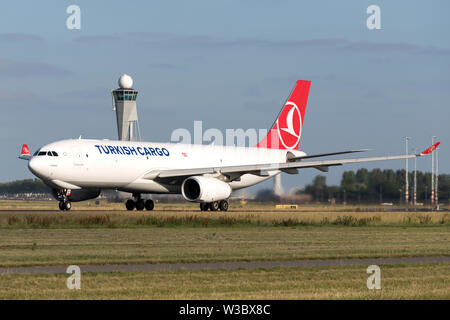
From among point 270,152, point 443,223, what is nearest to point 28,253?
point 443,223

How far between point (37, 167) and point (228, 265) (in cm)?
2610

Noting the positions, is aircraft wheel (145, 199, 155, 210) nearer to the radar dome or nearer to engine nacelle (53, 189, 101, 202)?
engine nacelle (53, 189, 101, 202)

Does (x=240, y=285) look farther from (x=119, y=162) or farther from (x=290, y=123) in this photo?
(x=290, y=123)

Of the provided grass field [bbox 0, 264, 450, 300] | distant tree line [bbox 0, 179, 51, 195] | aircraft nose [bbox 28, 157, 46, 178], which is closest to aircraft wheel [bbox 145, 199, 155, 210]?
aircraft nose [bbox 28, 157, 46, 178]

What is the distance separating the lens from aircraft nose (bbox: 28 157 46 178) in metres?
45.5

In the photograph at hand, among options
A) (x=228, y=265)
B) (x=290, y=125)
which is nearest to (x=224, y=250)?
(x=228, y=265)

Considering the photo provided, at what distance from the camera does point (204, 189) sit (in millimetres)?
50000

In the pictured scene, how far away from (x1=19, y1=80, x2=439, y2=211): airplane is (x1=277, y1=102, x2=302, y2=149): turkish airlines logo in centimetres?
61

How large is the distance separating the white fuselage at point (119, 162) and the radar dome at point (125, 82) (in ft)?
168

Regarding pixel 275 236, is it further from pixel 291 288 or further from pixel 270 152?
pixel 270 152

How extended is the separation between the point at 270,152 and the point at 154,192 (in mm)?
11709

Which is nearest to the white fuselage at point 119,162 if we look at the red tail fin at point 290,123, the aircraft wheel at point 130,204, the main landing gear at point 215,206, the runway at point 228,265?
the main landing gear at point 215,206

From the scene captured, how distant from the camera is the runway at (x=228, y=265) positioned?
20.1 meters

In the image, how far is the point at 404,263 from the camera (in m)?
22.6
